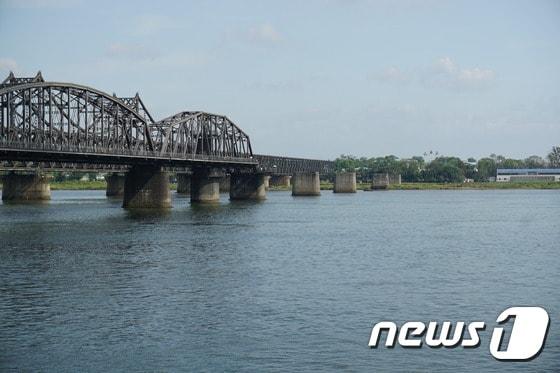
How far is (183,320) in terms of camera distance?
35.8 metres

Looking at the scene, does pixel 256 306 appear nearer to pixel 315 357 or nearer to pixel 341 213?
pixel 315 357

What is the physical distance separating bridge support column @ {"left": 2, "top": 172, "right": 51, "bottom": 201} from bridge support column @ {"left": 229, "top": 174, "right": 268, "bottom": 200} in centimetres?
3622

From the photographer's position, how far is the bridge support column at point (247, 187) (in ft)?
569

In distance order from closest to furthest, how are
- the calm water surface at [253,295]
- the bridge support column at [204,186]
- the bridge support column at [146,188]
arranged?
the calm water surface at [253,295] → the bridge support column at [146,188] → the bridge support column at [204,186]

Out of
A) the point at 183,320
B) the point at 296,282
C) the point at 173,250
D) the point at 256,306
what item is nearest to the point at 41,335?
the point at 183,320

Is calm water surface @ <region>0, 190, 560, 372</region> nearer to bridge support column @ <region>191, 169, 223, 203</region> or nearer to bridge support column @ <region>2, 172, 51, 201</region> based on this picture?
bridge support column @ <region>191, 169, 223, 203</region>

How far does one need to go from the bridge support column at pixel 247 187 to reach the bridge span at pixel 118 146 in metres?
0.20

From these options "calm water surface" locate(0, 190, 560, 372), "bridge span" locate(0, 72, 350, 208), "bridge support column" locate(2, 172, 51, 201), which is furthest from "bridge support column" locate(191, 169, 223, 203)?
"calm water surface" locate(0, 190, 560, 372)

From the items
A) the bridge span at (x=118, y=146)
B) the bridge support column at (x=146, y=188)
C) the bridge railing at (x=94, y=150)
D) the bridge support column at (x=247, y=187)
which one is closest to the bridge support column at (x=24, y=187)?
the bridge span at (x=118, y=146)

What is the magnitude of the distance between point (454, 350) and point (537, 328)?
3909 millimetres

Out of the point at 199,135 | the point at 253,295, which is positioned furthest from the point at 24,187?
the point at 253,295

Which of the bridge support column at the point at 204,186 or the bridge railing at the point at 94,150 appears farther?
the bridge support column at the point at 204,186

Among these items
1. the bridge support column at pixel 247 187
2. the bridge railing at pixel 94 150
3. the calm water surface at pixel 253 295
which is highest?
the bridge railing at pixel 94 150

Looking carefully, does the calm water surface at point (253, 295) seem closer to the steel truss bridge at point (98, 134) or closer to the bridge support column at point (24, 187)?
the steel truss bridge at point (98, 134)
